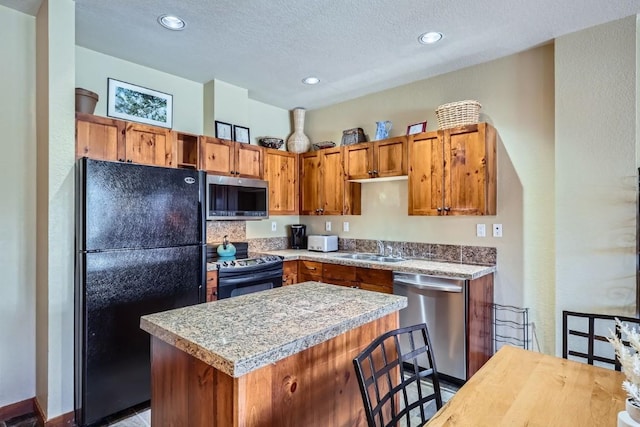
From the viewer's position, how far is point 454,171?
3088 millimetres

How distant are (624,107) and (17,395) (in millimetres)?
4606

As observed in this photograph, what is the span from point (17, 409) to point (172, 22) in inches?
113

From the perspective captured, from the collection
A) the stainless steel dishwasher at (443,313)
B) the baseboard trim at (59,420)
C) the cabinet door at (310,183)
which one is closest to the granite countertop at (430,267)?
the stainless steel dishwasher at (443,313)

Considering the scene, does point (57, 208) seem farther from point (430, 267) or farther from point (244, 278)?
point (430, 267)

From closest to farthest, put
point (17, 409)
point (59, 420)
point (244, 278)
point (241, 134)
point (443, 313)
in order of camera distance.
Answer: point (59, 420), point (17, 409), point (443, 313), point (244, 278), point (241, 134)

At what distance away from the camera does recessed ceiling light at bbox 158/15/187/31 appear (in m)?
2.44

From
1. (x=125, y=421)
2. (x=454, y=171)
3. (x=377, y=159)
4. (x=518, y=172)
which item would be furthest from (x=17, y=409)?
(x=518, y=172)

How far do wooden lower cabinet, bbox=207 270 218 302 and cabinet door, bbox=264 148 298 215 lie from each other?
3.92 feet

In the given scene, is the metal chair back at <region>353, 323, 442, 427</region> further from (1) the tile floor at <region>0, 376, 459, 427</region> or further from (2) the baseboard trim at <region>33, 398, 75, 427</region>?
(2) the baseboard trim at <region>33, 398, 75, 427</region>

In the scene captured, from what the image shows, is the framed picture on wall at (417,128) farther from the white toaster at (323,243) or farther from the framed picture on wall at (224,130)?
the framed picture on wall at (224,130)

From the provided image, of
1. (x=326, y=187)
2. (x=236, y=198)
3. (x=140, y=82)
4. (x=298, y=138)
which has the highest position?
(x=140, y=82)

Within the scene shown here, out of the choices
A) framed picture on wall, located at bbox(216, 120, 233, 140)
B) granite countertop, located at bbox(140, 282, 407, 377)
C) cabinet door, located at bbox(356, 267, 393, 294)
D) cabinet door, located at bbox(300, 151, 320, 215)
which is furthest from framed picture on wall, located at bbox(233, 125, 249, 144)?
granite countertop, located at bbox(140, 282, 407, 377)

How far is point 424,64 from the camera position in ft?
10.6

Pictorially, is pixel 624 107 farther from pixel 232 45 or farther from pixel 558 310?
pixel 232 45
